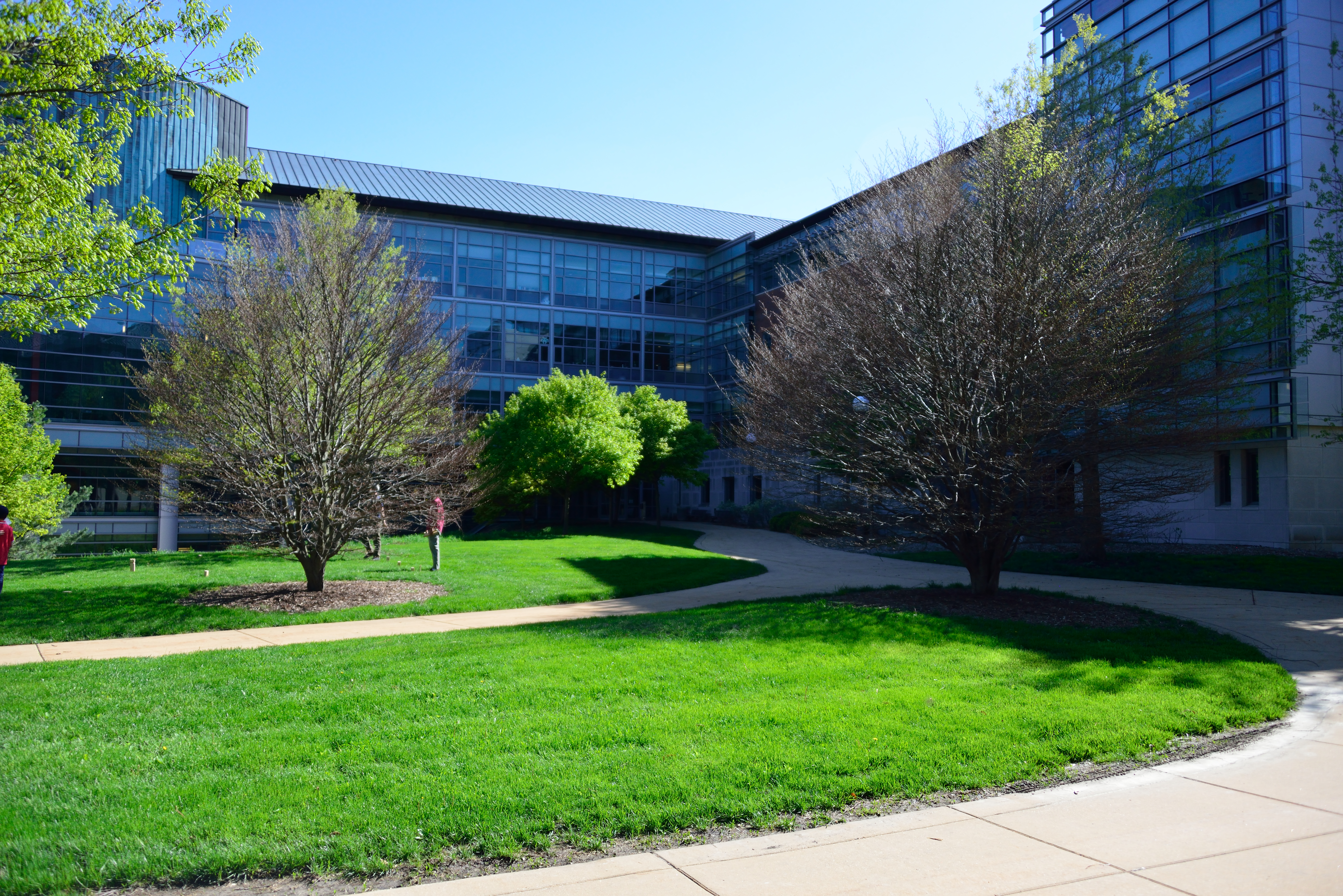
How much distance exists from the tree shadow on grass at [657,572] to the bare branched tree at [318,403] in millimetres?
3522

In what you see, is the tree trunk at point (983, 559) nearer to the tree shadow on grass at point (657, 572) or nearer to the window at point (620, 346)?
the tree shadow on grass at point (657, 572)

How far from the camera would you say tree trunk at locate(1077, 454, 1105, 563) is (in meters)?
12.4

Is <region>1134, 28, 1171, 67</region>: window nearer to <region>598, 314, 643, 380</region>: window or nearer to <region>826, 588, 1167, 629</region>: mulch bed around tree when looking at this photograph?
<region>826, 588, 1167, 629</region>: mulch bed around tree

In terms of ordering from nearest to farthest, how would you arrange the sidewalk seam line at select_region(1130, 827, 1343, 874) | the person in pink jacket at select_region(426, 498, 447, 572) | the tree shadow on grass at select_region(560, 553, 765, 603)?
1. the sidewalk seam line at select_region(1130, 827, 1343, 874)
2. the person in pink jacket at select_region(426, 498, 447, 572)
3. the tree shadow on grass at select_region(560, 553, 765, 603)

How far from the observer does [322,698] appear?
7117mm

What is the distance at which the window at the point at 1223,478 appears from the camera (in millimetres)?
25141

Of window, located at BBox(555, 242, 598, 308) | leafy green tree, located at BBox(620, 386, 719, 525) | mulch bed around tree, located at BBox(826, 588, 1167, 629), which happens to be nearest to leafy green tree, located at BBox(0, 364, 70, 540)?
mulch bed around tree, located at BBox(826, 588, 1167, 629)

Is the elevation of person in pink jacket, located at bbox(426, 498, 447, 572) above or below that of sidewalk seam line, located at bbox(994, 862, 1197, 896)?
above

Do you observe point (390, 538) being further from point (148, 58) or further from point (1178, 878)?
point (1178, 878)

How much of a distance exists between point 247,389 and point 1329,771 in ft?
47.5

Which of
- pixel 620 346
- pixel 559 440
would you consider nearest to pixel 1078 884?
pixel 559 440

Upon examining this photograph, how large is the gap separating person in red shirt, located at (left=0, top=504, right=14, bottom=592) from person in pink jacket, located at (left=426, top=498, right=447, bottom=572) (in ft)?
21.6

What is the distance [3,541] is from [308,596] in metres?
4.93

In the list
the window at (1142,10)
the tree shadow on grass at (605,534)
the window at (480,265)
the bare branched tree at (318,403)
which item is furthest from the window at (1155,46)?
the window at (480,265)
